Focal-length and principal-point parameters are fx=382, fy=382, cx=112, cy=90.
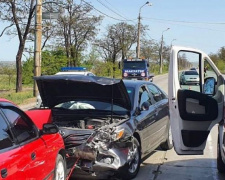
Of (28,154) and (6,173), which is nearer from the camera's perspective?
(6,173)

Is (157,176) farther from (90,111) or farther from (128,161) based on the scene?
(90,111)

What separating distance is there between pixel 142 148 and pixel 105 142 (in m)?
1.06

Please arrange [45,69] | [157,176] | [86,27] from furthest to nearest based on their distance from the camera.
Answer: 1. [86,27]
2. [45,69]
3. [157,176]

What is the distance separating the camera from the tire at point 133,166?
560 centimetres

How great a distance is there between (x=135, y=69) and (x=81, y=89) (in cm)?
2788

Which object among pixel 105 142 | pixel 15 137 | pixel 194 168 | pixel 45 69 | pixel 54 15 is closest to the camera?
pixel 15 137

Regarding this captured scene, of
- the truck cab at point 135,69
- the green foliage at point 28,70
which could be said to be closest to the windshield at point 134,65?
the truck cab at point 135,69

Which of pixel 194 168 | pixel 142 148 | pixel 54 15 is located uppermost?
pixel 54 15

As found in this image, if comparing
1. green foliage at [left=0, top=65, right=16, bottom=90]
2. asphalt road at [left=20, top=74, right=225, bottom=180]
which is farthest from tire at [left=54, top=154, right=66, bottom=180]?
green foliage at [left=0, top=65, right=16, bottom=90]

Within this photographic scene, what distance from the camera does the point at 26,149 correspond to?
3.75 metres

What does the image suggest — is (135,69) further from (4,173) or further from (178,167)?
(4,173)

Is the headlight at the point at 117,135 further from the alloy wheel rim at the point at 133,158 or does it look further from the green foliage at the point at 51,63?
the green foliage at the point at 51,63

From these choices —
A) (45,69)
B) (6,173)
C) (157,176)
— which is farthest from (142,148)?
(45,69)

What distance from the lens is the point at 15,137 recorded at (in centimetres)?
368
